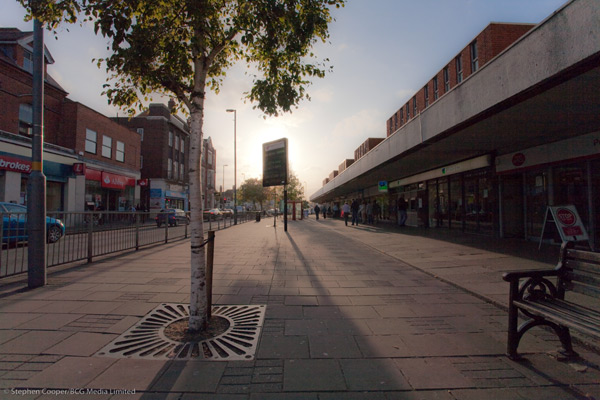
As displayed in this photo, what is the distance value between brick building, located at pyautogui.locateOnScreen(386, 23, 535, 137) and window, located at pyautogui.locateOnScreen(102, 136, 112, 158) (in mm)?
24307

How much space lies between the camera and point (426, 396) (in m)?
2.21

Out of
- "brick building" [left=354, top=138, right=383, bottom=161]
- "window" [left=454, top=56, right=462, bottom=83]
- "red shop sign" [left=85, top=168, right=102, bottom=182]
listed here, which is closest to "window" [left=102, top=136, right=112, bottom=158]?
"red shop sign" [left=85, top=168, right=102, bottom=182]

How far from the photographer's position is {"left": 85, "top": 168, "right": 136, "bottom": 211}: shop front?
23.2m

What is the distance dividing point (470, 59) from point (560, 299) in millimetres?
22027

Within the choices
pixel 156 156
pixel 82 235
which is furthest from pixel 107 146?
pixel 82 235

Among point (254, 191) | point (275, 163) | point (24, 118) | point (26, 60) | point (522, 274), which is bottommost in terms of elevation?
point (522, 274)

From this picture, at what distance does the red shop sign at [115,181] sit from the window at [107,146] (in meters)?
1.60

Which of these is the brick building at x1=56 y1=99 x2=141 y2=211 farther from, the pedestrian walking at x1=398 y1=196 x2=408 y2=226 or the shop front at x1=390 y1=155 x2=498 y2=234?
the shop front at x1=390 y1=155 x2=498 y2=234

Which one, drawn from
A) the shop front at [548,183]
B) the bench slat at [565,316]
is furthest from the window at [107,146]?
the bench slat at [565,316]

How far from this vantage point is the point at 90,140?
2348 centimetres

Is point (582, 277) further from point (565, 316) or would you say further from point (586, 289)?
point (565, 316)

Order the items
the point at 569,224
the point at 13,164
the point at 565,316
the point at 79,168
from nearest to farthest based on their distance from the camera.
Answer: the point at 565,316 → the point at 569,224 → the point at 13,164 → the point at 79,168

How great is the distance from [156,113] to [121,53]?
38.2 meters

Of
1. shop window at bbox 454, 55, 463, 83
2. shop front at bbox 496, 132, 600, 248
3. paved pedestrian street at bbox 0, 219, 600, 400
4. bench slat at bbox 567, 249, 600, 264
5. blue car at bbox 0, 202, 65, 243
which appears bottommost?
paved pedestrian street at bbox 0, 219, 600, 400
